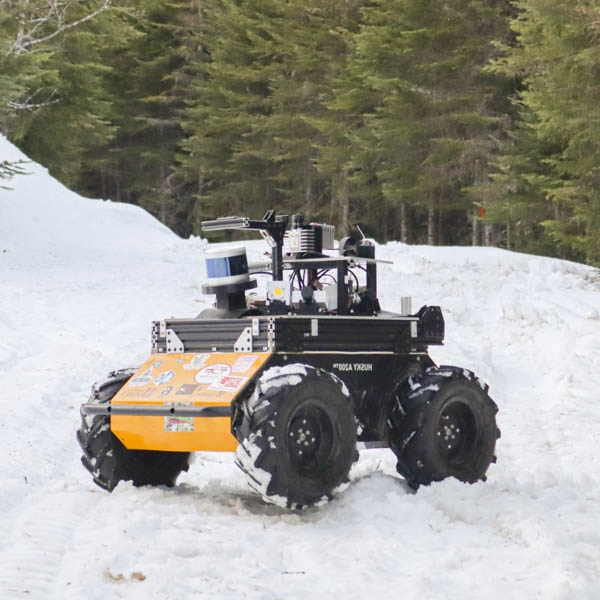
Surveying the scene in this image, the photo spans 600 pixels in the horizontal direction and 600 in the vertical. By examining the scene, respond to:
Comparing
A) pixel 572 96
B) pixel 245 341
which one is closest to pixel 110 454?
pixel 245 341

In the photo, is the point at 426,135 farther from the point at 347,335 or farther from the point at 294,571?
the point at 294,571

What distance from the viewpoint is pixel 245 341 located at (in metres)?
6.97

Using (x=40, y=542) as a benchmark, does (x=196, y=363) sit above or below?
above

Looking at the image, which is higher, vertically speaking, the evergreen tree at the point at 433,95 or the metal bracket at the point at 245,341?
the evergreen tree at the point at 433,95

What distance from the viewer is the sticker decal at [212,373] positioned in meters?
6.86

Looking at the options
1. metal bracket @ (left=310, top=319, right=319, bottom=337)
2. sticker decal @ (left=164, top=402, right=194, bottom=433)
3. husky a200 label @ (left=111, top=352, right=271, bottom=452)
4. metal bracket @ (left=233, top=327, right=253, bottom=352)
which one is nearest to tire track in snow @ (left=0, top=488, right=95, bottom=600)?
husky a200 label @ (left=111, top=352, right=271, bottom=452)

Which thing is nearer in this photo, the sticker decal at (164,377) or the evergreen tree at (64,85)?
the sticker decal at (164,377)

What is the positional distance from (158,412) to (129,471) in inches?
33.5

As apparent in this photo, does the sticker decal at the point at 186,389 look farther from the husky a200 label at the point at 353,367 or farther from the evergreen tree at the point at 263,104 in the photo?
the evergreen tree at the point at 263,104

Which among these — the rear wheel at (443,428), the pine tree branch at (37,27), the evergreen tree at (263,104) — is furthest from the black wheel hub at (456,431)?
the evergreen tree at (263,104)

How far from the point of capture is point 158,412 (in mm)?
6867

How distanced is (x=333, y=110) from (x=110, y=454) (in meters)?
33.3

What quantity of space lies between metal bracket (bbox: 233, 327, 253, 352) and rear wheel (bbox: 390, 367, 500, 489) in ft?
4.21

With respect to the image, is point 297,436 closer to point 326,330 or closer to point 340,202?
point 326,330
